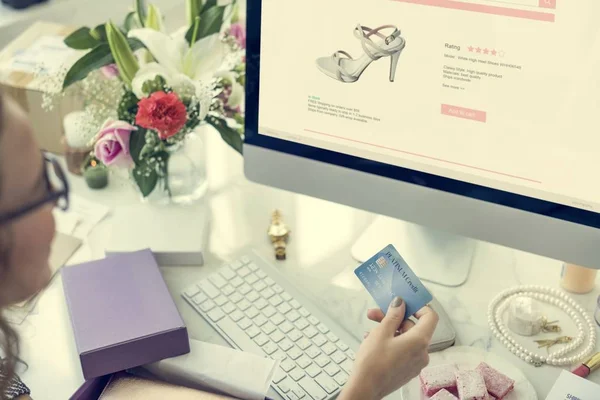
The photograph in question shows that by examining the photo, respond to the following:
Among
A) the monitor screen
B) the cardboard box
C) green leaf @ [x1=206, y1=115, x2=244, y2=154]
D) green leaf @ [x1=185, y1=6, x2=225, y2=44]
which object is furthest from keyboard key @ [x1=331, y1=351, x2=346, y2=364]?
the cardboard box

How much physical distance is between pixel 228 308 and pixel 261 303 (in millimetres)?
41

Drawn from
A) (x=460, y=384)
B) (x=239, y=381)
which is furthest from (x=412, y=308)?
(x=239, y=381)

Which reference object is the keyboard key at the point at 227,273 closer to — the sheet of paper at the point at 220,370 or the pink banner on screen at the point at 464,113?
the sheet of paper at the point at 220,370

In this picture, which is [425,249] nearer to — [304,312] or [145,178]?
[304,312]

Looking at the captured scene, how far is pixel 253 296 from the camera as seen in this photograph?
3.03ft

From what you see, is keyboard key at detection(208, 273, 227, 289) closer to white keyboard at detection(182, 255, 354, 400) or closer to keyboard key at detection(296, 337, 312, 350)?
white keyboard at detection(182, 255, 354, 400)

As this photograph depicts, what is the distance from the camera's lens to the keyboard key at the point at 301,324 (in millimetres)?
881

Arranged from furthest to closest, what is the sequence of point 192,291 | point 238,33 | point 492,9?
1. point 238,33
2. point 192,291
3. point 492,9

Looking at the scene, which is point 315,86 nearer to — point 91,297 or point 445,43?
point 445,43

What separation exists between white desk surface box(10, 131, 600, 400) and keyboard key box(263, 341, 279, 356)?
0.08m

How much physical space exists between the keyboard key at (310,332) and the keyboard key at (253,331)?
58 mm

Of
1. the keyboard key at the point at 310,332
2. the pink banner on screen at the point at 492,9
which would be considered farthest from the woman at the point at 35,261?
the pink banner on screen at the point at 492,9

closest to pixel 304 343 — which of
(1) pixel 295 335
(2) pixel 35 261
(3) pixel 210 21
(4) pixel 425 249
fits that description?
(1) pixel 295 335

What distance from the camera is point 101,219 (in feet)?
3.47
